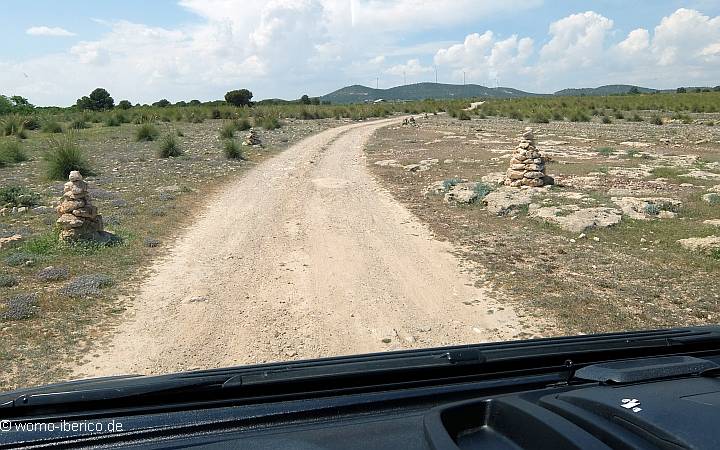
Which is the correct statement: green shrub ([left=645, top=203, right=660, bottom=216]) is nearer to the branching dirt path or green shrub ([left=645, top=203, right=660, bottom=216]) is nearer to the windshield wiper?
the branching dirt path

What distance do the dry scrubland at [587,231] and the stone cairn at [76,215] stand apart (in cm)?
532

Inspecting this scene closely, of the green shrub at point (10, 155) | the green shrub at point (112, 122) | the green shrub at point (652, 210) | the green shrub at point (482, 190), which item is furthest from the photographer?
the green shrub at point (112, 122)

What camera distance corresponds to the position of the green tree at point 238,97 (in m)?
69.8

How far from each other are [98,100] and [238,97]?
633 inches

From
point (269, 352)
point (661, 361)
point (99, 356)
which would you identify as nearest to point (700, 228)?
point (269, 352)

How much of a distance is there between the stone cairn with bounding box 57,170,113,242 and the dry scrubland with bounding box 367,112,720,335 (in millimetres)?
5323

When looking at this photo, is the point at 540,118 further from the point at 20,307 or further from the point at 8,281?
the point at 20,307

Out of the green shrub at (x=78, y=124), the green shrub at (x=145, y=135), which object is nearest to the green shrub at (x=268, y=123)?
the green shrub at (x=145, y=135)

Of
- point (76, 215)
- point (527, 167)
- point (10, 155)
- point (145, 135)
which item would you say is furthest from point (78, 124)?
point (527, 167)

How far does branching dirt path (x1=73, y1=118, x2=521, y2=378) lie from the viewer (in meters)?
4.99

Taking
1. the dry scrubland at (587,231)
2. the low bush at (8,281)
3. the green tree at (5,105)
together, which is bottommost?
the dry scrubland at (587,231)

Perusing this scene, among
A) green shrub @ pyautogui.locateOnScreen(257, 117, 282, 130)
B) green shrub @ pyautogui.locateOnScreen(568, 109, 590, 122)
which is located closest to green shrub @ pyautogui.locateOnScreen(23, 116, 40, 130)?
green shrub @ pyautogui.locateOnScreen(257, 117, 282, 130)

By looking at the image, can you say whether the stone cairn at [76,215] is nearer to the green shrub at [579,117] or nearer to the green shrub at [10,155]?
the green shrub at [10,155]

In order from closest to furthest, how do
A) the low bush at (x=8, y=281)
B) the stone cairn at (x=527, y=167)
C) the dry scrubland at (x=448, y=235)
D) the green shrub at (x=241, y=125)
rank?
the dry scrubland at (x=448, y=235) → the low bush at (x=8, y=281) → the stone cairn at (x=527, y=167) → the green shrub at (x=241, y=125)
